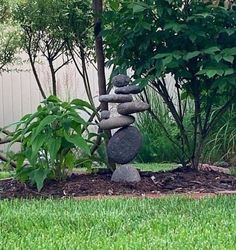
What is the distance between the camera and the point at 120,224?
4.02 metres

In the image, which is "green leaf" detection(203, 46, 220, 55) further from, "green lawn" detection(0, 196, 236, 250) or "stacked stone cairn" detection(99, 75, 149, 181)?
"green lawn" detection(0, 196, 236, 250)

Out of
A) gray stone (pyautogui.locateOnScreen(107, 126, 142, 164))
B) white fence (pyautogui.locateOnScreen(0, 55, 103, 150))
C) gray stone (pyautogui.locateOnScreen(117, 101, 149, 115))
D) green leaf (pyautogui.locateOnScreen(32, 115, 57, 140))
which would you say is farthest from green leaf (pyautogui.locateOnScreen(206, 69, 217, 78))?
white fence (pyautogui.locateOnScreen(0, 55, 103, 150))

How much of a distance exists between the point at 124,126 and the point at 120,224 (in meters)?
1.98

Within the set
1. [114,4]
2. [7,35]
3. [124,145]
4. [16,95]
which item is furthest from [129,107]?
[16,95]

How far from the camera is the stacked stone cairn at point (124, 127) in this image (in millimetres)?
5879

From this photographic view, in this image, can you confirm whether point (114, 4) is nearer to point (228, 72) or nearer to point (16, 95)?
point (228, 72)

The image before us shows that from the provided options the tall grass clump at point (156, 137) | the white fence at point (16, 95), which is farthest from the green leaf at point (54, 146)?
the white fence at point (16, 95)

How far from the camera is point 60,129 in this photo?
18.3 feet

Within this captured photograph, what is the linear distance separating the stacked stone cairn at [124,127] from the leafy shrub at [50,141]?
268 mm

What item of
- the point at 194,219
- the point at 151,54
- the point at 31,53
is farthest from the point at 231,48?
the point at 31,53

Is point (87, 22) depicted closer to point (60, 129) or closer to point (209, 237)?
point (60, 129)

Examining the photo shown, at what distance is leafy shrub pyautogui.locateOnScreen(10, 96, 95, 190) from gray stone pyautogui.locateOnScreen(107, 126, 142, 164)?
0.96ft

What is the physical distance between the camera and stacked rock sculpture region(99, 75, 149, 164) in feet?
19.3

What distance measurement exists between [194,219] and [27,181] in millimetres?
2064
